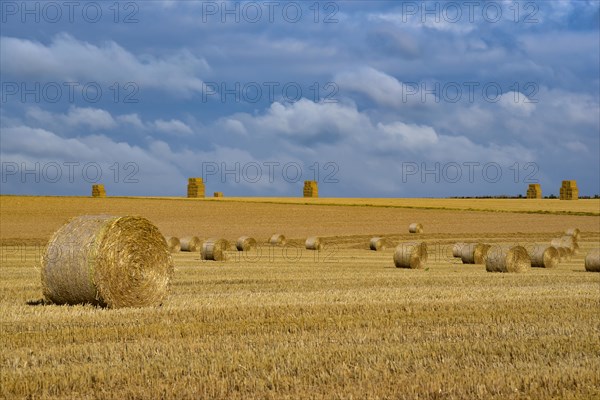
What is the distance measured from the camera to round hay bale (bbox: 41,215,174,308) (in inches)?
523

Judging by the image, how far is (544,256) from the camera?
81.3ft

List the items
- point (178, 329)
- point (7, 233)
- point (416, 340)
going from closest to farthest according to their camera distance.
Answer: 1. point (416, 340)
2. point (178, 329)
3. point (7, 233)

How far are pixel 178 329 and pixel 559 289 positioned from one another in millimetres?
8821

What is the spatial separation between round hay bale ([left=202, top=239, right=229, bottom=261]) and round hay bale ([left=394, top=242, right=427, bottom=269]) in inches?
241

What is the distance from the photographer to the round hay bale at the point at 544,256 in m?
24.8

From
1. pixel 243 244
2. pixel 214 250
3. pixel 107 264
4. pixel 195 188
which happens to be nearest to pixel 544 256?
pixel 214 250

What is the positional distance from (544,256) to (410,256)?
4205mm

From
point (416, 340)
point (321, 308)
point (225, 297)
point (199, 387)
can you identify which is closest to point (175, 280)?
point (225, 297)

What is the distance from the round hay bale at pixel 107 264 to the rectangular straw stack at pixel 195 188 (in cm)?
6384

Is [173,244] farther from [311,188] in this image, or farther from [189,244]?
[311,188]

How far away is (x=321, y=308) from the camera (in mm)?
12414

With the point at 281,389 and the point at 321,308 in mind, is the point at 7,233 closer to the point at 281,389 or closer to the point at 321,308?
the point at 321,308

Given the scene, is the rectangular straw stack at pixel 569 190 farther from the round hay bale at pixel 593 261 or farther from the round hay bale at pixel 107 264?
the round hay bale at pixel 107 264

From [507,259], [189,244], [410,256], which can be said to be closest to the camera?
[507,259]
